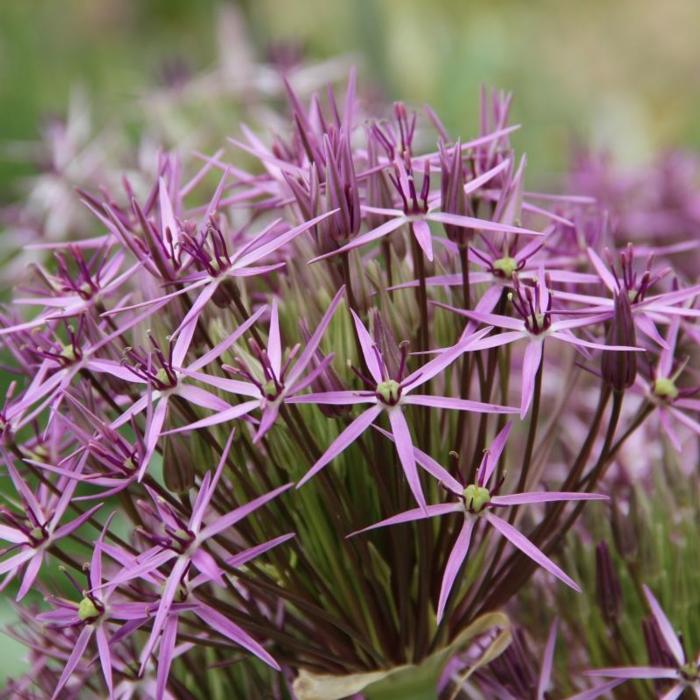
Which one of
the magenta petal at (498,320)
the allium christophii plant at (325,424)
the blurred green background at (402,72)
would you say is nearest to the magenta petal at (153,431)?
the allium christophii plant at (325,424)

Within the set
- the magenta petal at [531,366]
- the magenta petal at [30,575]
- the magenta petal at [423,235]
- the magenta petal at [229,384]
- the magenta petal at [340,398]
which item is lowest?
the magenta petal at [30,575]

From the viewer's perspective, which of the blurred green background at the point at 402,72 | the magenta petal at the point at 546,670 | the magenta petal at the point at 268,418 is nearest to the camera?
the magenta petal at the point at 268,418

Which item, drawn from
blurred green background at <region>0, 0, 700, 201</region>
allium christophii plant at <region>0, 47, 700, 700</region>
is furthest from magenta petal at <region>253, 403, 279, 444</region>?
blurred green background at <region>0, 0, 700, 201</region>

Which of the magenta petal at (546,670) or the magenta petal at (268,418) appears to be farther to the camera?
the magenta petal at (546,670)

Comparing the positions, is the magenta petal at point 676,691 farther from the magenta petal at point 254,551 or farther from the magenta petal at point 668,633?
the magenta petal at point 254,551

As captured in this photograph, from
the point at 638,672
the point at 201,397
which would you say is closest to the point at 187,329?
the point at 201,397

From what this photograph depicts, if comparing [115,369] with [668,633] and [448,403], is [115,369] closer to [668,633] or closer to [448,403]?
[448,403]

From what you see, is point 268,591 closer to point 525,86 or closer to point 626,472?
point 626,472
